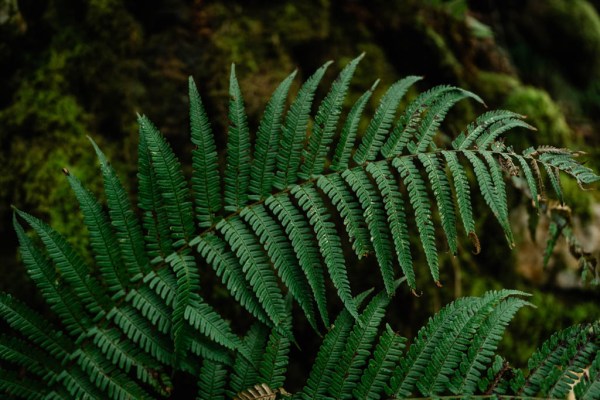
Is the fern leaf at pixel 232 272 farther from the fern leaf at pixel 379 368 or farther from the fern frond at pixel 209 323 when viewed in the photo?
the fern leaf at pixel 379 368

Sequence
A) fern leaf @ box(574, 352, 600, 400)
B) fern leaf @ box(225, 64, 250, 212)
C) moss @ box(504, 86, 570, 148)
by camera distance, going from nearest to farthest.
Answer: fern leaf @ box(574, 352, 600, 400)
fern leaf @ box(225, 64, 250, 212)
moss @ box(504, 86, 570, 148)

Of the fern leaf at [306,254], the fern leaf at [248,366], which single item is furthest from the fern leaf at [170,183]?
the fern leaf at [248,366]

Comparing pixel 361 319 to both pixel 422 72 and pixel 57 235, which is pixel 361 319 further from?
pixel 422 72

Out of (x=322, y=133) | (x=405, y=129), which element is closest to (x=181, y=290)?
(x=322, y=133)

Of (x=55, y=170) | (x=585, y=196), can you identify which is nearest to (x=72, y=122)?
(x=55, y=170)

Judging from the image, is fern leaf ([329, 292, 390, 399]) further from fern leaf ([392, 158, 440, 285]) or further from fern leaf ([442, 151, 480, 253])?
fern leaf ([442, 151, 480, 253])

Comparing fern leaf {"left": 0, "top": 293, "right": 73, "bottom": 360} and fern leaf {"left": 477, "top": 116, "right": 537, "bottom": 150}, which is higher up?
fern leaf {"left": 477, "top": 116, "right": 537, "bottom": 150}

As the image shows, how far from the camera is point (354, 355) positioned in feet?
5.13

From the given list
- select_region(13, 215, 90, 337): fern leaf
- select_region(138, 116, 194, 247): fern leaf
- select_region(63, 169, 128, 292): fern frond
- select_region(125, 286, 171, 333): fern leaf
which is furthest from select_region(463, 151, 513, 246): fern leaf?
select_region(13, 215, 90, 337): fern leaf

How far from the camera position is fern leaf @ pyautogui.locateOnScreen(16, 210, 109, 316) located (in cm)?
157

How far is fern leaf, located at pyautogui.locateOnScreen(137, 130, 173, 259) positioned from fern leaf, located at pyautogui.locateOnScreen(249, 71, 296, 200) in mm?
335

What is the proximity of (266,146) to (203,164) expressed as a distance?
242 mm

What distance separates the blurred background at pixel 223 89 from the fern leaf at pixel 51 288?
0.48 metres

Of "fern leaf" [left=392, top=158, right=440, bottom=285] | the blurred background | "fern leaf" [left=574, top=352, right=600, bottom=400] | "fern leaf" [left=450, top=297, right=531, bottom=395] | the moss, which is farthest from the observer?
the moss
